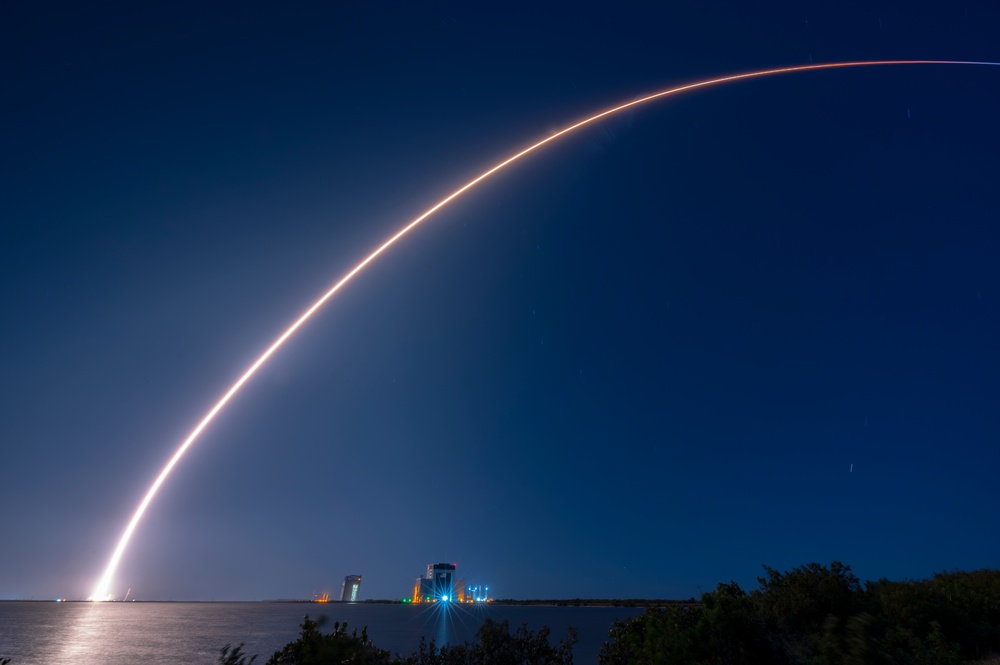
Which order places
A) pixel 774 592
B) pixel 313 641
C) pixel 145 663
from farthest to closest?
pixel 145 663
pixel 774 592
pixel 313 641

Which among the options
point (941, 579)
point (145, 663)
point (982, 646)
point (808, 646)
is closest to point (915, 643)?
point (808, 646)

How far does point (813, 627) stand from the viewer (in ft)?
48.7

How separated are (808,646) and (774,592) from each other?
8.39 feet

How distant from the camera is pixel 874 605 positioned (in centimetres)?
1661

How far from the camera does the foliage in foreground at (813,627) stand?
1330 cm

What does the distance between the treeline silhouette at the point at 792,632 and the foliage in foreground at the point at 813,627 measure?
Answer: 0.02 meters

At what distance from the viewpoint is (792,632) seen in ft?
48.5

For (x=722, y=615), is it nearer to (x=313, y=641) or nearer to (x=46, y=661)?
(x=313, y=641)

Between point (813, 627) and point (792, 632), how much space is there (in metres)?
0.57

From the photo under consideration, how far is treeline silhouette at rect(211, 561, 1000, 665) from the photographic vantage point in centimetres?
A: 1336

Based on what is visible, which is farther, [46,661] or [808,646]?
[46,661]

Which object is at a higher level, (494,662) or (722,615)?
(722,615)

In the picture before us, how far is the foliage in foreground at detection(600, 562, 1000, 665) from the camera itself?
43.6 ft

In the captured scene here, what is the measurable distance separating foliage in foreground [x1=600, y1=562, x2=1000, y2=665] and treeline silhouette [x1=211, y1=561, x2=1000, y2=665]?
0.08ft
